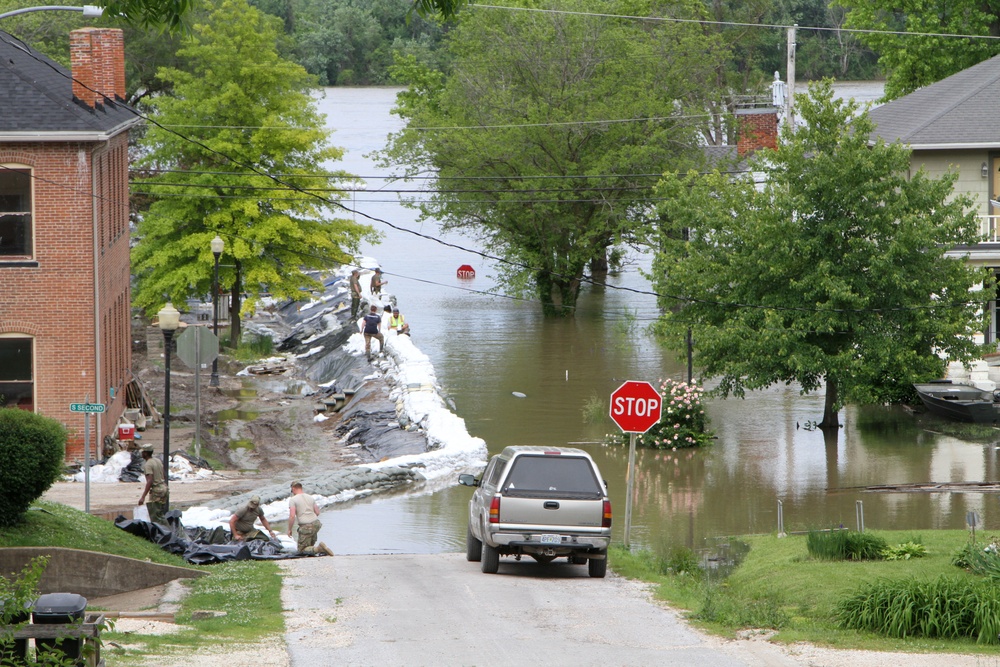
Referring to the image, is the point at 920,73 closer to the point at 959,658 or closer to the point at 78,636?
the point at 959,658

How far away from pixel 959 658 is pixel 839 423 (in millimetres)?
21128

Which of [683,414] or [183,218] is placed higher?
[183,218]

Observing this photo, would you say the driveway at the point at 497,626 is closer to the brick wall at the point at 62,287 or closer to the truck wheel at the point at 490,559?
the truck wheel at the point at 490,559

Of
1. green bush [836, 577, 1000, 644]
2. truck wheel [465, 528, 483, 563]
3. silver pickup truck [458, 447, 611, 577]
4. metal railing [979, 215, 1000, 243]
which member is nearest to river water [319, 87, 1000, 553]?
truck wheel [465, 528, 483, 563]

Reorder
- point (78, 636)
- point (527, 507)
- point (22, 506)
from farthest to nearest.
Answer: point (527, 507) < point (22, 506) < point (78, 636)

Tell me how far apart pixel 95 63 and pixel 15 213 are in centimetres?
378

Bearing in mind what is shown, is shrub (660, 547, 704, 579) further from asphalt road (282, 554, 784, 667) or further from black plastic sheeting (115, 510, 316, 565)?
black plastic sheeting (115, 510, 316, 565)

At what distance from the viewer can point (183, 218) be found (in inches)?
1619

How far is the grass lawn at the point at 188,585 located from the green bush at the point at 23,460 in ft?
1.03

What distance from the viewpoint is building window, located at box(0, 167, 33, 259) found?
24906 mm

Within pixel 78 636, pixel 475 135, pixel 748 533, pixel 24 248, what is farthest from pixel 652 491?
pixel 475 135

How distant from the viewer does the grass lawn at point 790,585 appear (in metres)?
11.9

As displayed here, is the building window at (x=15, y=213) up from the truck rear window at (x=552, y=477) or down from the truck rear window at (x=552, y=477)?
up

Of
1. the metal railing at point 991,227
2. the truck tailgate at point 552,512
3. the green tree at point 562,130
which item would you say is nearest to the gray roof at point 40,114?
the truck tailgate at point 552,512
